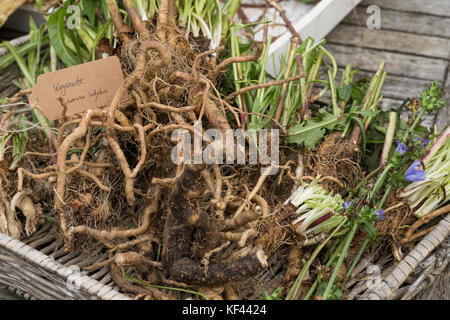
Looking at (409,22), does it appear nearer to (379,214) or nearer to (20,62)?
(379,214)

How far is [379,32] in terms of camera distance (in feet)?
6.84

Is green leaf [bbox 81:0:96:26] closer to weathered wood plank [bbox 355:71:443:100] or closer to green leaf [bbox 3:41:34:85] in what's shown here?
green leaf [bbox 3:41:34:85]

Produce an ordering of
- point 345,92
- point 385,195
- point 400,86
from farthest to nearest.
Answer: point 400,86 → point 345,92 → point 385,195

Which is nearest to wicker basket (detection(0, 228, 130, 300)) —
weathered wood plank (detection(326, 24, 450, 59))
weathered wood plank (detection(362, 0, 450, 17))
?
weathered wood plank (detection(326, 24, 450, 59))

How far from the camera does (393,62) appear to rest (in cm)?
199

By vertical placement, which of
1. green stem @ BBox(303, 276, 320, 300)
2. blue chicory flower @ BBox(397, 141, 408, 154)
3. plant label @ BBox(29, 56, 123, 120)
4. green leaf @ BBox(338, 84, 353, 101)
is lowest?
green stem @ BBox(303, 276, 320, 300)

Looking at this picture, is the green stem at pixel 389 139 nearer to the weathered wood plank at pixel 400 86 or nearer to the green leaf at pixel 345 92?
the green leaf at pixel 345 92

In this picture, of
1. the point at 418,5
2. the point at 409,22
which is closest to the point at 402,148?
the point at 409,22

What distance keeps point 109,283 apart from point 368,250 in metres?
0.61

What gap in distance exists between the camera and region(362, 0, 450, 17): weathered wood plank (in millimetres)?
2119

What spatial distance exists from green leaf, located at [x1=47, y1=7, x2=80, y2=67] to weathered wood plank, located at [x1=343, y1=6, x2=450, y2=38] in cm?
120

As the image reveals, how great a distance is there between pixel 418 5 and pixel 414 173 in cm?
125

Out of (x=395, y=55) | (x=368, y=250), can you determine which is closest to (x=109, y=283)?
(x=368, y=250)
